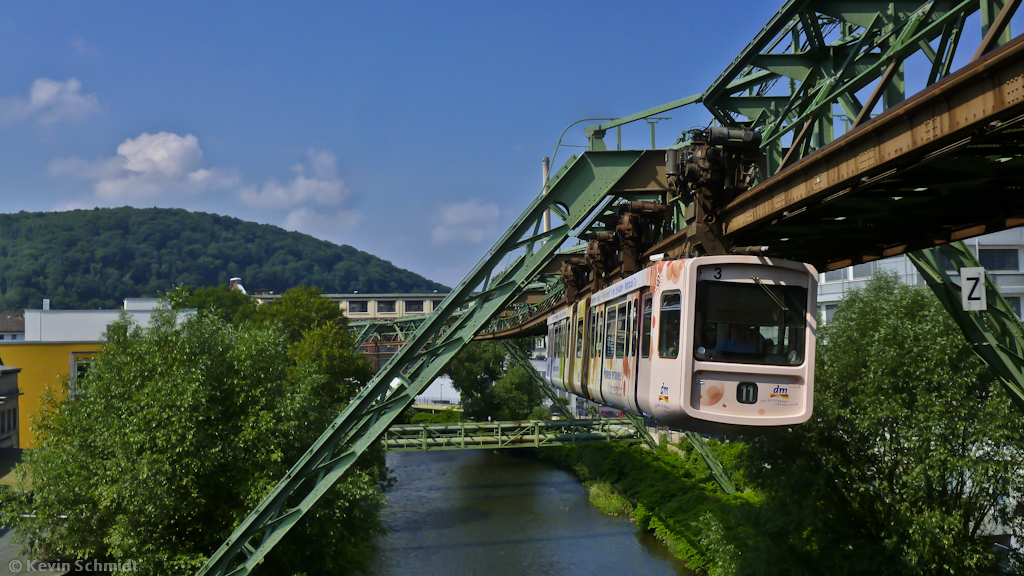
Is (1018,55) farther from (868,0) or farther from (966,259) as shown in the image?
(966,259)

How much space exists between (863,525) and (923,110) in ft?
41.4

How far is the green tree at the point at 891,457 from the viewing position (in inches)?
565

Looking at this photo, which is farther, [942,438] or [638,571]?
[638,571]

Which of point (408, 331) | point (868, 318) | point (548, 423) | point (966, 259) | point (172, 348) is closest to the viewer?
point (966, 259)

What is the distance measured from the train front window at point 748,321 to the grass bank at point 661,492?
45.1ft

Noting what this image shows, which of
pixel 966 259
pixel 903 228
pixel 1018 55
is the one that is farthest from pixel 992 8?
pixel 966 259

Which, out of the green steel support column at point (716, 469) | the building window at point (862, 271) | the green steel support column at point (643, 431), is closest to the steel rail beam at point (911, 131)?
the green steel support column at point (716, 469)

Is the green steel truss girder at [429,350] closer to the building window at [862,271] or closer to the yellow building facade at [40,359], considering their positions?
the yellow building facade at [40,359]

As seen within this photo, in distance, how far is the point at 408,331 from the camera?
66250mm

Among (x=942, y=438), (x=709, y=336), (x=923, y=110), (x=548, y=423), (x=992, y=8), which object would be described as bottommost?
(x=548, y=423)

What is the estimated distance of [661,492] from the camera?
34531 millimetres

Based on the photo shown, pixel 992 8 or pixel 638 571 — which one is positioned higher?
pixel 992 8

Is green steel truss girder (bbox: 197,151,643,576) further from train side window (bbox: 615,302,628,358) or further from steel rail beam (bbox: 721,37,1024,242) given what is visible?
steel rail beam (bbox: 721,37,1024,242)

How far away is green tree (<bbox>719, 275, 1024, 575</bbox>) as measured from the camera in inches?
565
